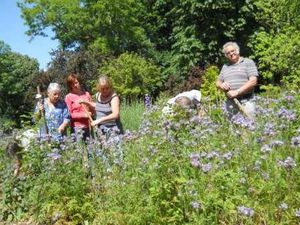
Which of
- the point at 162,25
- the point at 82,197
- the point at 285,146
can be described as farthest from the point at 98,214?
the point at 162,25

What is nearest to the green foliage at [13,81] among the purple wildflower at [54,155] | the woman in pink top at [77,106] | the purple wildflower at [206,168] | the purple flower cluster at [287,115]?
the woman in pink top at [77,106]

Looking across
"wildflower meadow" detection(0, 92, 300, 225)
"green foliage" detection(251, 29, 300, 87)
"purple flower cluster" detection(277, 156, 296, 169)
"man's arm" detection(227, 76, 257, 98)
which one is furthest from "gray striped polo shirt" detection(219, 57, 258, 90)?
"green foliage" detection(251, 29, 300, 87)

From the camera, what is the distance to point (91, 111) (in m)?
7.05

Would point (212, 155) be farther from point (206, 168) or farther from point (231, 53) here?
point (231, 53)

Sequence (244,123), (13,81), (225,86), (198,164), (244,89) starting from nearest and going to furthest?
(198,164)
(244,123)
(244,89)
(225,86)
(13,81)

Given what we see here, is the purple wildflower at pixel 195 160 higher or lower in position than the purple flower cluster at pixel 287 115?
lower

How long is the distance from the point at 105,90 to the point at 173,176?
2869 mm

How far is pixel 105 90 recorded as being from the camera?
6.80 m

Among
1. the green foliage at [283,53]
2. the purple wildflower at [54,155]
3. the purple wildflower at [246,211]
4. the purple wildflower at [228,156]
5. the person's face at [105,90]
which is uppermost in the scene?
the green foliage at [283,53]

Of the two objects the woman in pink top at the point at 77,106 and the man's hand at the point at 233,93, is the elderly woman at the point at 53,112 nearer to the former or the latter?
the woman in pink top at the point at 77,106

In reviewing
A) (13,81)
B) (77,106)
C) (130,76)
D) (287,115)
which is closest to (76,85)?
(77,106)

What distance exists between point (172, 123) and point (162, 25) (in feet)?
86.6

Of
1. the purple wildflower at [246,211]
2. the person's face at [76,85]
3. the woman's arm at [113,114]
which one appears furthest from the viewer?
the person's face at [76,85]

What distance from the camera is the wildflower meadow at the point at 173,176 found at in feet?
11.6
